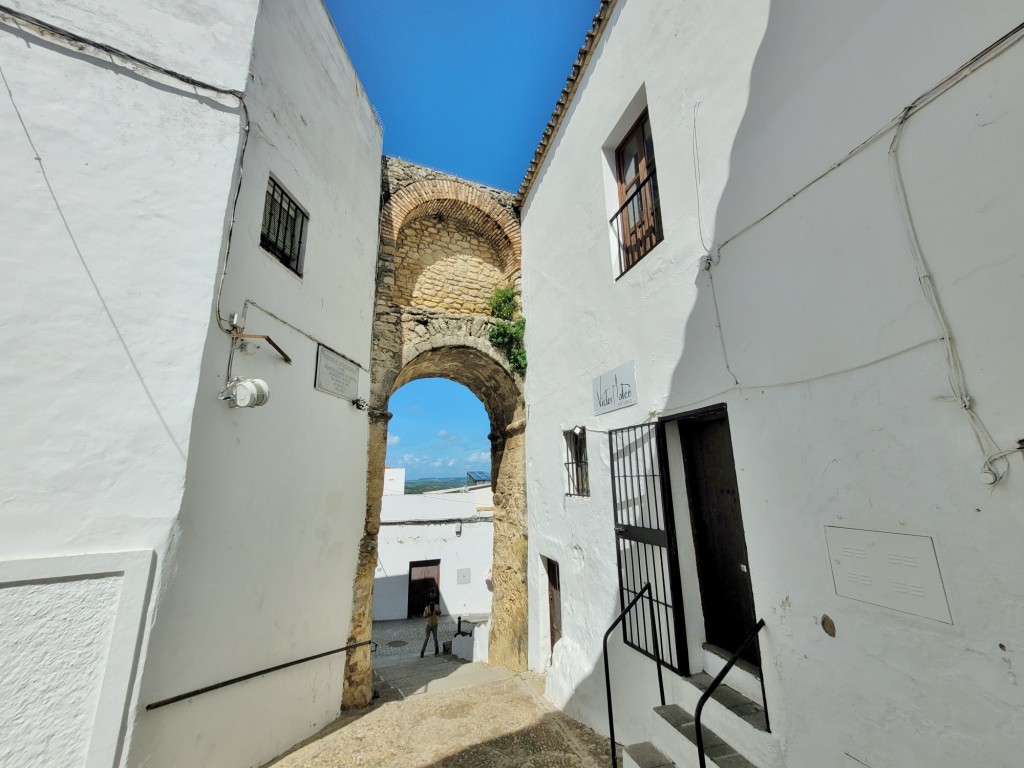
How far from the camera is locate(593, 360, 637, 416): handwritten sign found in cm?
404

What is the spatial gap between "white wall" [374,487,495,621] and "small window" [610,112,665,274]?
14.1 meters

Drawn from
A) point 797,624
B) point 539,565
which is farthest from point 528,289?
point 797,624

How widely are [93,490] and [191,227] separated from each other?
1.95 m

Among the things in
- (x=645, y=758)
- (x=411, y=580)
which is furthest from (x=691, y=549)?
(x=411, y=580)

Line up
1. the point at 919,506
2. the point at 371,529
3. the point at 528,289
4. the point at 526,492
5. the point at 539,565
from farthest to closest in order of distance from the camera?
the point at 528,289 → the point at 526,492 → the point at 539,565 → the point at 371,529 → the point at 919,506

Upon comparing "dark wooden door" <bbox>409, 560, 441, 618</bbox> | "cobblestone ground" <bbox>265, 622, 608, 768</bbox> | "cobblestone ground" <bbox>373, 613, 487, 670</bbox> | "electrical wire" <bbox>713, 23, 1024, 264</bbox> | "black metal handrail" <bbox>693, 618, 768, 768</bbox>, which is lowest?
"cobblestone ground" <bbox>373, 613, 487, 670</bbox>

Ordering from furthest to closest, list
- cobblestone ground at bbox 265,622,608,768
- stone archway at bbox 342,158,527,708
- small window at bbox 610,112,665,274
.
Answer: stone archway at bbox 342,158,527,708 → small window at bbox 610,112,665,274 → cobblestone ground at bbox 265,622,608,768

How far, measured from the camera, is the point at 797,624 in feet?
7.66

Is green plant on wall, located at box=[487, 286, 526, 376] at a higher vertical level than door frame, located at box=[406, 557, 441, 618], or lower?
higher

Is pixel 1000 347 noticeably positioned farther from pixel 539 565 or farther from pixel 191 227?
pixel 539 565

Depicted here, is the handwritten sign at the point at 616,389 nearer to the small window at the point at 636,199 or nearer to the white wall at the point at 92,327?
the small window at the point at 636,199

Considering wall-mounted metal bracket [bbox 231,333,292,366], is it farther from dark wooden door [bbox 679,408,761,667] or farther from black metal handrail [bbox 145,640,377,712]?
dark wooden door [bbox 679,408,761,667]

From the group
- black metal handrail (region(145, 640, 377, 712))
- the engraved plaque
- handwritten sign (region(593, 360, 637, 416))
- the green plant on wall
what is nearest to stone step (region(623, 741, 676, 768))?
the engraved plaque

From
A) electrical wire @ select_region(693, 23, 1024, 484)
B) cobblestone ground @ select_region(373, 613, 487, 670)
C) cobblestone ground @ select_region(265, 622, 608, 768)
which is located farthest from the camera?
cobblestone ground @ select_region(373, 613, 487, 670)
